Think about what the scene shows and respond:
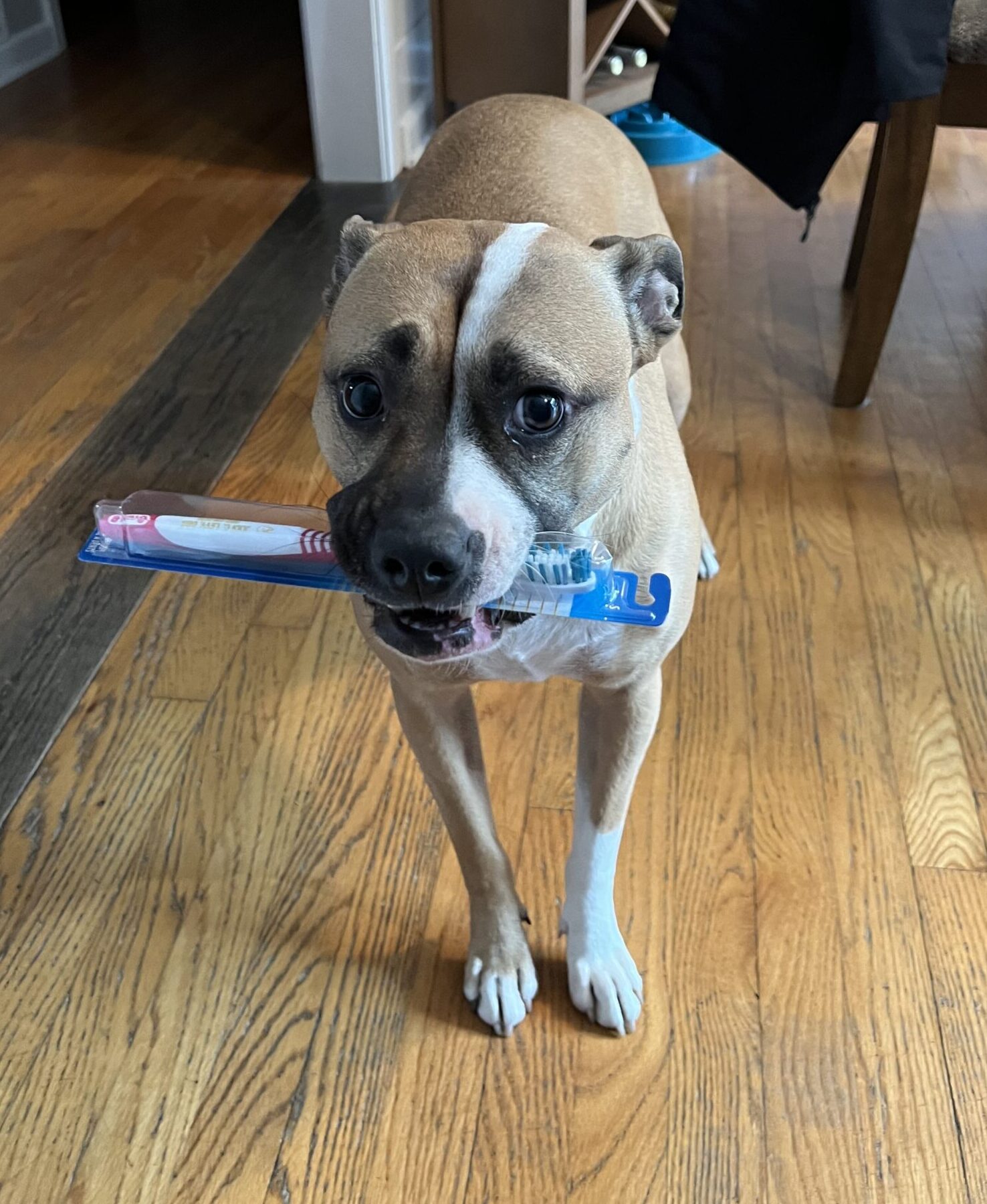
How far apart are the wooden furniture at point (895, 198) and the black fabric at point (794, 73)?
0.08 meters

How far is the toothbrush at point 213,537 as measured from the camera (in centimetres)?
118

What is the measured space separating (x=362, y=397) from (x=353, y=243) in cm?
24

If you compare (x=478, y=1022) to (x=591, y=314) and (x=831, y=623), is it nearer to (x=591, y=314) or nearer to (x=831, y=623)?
(x=591, y=314)

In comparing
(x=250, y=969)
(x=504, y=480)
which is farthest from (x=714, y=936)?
(x=504, y=480)

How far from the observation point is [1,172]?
382 cm

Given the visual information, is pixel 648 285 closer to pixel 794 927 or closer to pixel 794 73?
pixel 794 927

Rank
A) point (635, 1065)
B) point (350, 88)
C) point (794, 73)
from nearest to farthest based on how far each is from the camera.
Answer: point (635, 1065), point (794, 73), point (350, 88)

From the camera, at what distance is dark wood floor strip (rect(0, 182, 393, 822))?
185cm

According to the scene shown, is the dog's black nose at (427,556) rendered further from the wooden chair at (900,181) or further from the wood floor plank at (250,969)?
the wooden chair at (900,181)

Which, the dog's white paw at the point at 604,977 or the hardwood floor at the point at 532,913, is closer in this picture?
the hardwood floor at the point at 532,913

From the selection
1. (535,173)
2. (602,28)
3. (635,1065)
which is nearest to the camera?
(635,1065)

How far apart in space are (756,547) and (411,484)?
1.30 meters

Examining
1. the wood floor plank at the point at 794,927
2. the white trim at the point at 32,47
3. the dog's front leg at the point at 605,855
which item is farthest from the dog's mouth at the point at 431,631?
the white trim at the point at 32,47

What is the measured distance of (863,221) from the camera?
287 cm
